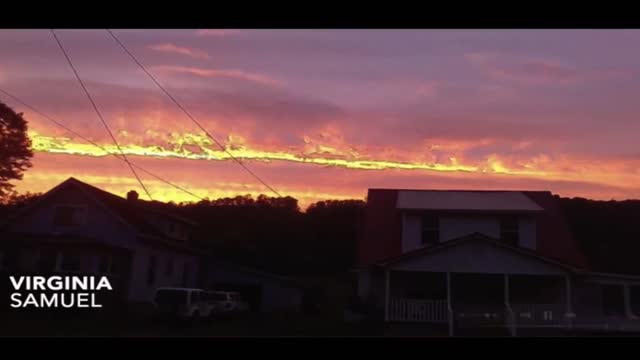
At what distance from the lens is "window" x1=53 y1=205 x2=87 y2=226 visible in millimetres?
12148

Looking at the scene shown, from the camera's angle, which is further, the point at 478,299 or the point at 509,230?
the point at 509,230

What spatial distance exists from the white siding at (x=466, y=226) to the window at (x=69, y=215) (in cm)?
637

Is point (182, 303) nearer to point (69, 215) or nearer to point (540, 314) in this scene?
point (69, 215)

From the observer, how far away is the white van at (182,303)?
949cm

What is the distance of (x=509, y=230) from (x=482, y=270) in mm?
1386

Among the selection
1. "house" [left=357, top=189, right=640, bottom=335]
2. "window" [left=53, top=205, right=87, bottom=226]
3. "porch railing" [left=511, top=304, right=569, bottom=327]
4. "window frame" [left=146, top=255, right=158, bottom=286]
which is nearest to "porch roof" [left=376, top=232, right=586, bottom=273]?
"house" [left=357, top=189, right=640, bottom=335]

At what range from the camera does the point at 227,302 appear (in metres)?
10.6

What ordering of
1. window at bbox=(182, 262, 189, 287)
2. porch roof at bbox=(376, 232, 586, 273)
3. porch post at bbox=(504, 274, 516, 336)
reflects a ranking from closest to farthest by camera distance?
porch post at bbox=(504, 274, 516, 336), window at bbox=(182, 262, 189, 287), porch roof at bbox=(376, 232, 586, 273)

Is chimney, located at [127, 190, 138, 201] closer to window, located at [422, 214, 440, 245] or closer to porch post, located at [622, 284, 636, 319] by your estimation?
window, located at [422, 214, 440, 245]

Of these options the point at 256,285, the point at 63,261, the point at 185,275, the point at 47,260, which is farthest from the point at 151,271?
the point at 256,285

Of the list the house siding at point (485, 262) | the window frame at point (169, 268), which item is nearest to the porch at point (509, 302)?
the house siding at point (485, 262)

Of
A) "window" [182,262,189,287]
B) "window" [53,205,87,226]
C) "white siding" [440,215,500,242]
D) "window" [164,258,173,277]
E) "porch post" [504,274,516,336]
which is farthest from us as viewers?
"white siding" [440,215,500,242]

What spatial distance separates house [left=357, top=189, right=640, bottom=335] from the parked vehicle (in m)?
2.29
